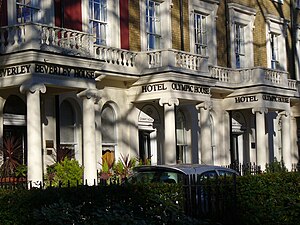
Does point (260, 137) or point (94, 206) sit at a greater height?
point (260, 137)

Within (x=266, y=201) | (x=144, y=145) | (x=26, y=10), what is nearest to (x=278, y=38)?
(x=144, y=145)

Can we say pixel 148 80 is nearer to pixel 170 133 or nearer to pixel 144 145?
pixel 170 133

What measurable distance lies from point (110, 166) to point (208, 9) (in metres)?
10.1

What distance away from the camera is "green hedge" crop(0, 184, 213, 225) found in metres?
11.7

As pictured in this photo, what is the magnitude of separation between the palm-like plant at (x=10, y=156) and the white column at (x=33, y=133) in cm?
76

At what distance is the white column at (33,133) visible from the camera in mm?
21094

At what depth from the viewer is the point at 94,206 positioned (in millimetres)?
12508

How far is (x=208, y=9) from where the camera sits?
106ft

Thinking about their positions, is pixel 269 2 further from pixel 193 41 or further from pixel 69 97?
pixel 69 97

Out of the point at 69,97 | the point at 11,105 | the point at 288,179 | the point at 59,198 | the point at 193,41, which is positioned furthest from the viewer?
the point at 193,41

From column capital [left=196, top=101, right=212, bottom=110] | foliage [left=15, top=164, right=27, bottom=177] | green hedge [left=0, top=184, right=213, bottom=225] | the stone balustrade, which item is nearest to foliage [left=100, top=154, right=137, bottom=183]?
foliage [left=15, top=164, right=27, bottom=177]

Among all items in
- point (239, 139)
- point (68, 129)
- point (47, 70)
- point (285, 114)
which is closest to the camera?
point (47, 70)

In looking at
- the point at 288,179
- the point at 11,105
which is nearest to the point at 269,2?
the point at 11,105

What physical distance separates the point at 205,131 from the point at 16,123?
8516mm
